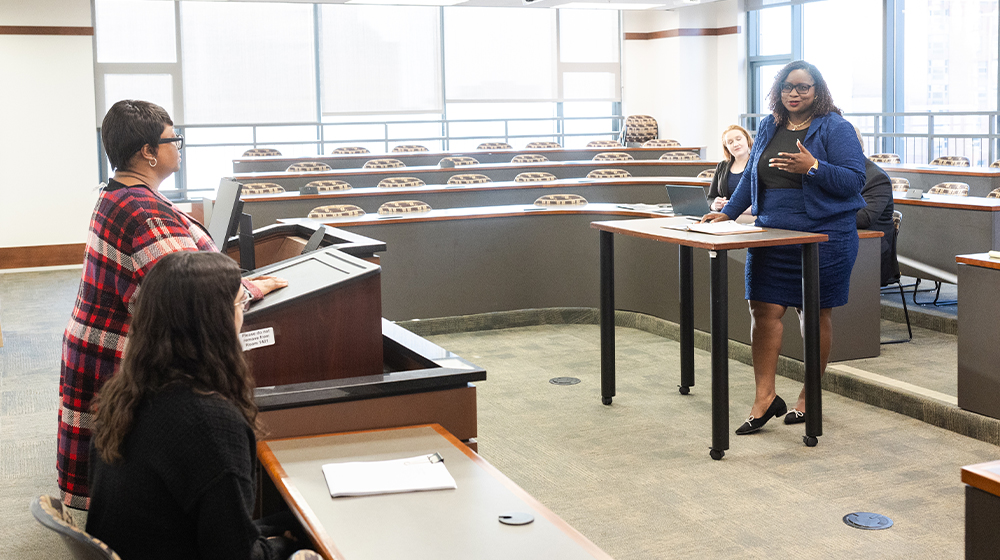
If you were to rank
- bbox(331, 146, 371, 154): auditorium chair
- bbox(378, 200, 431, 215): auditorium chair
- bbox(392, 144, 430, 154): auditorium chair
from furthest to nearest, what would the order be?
bbox(392, 144, 430, 154): auditorium chair < bbox(331, 146, 371, 154): auditorium chair < bbox(378, 200, 431, 215): auditorium chair

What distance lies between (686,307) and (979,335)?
1168 millimetres

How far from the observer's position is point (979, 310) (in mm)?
3609

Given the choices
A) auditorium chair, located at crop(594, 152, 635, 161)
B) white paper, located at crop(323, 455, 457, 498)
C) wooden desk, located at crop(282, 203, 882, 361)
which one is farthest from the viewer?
auditorium chair, located at crop(594, 152, 635, 161)

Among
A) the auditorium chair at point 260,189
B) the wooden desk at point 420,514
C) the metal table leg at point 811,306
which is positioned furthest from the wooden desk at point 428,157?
the wooden desk at point 420,514

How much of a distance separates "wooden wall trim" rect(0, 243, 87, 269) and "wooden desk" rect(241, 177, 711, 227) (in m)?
3.83

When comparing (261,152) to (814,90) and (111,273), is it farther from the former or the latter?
(111,273)

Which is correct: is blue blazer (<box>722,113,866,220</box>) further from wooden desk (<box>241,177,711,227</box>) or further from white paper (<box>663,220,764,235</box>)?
wooden desk (<box>241,177,711,227</box>)

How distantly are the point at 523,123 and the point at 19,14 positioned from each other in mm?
7029

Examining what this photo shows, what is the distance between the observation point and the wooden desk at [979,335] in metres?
3.55

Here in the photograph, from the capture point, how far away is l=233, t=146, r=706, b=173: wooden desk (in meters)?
10.0

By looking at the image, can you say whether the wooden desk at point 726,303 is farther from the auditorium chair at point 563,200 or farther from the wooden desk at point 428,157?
the wooden desk at point 428,157

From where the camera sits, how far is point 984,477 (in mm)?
1378

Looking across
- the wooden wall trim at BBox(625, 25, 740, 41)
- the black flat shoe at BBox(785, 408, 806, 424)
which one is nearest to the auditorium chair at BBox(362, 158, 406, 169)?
the wooden wall trim at BBox(625, 25, 740, 41)

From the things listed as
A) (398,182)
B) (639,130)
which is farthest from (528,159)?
(639,130)
